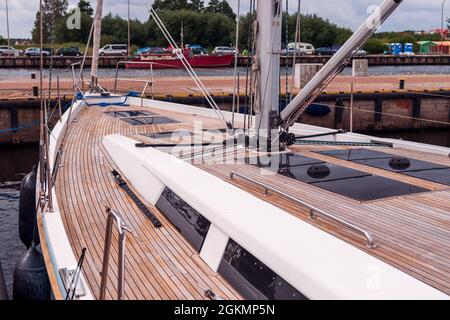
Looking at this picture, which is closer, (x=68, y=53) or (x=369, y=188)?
(x=369, y=188)

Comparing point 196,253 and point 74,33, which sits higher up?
point 74,33

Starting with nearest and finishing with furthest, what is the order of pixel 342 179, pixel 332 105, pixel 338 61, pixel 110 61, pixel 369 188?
pixel 369 188, pixel 342 179, pixel 338 61, pixel 332 105, pixel 110 61

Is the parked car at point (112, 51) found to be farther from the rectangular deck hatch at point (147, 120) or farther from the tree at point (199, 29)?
the rectangular deck hatch at point (147, 120)

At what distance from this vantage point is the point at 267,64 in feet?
27.1

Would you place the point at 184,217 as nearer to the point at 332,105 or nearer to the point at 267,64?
the point at 267,64

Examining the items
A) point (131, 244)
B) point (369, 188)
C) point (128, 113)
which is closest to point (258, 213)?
point (131, 244)

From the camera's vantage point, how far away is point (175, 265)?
5188mm

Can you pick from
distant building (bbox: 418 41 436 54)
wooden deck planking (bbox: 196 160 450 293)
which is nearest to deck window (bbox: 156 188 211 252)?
wooden deck planking (bbox: 196 160 450 293)

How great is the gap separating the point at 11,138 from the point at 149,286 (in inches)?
734

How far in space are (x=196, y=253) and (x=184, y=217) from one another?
2.19 feet

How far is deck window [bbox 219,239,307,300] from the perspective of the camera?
4.20 m

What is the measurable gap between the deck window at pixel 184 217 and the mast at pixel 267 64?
2327 mm

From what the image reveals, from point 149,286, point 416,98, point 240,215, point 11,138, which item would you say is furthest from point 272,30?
point 416,98
